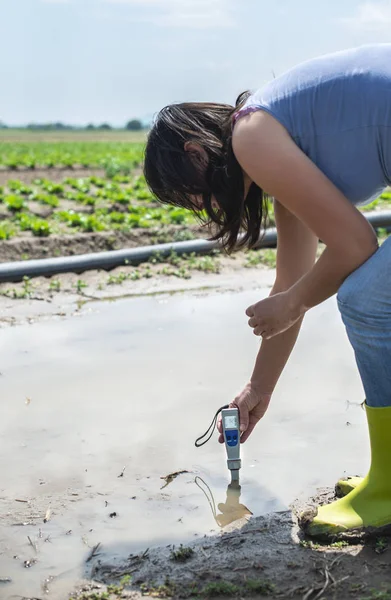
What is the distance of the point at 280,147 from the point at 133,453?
4.11ft

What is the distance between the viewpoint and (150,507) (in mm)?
2545

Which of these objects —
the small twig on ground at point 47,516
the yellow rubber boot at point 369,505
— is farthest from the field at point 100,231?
the yellow rubber boot at point 369,505

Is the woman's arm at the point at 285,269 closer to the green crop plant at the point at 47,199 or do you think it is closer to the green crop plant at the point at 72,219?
the green crop plant at the point at 72,219

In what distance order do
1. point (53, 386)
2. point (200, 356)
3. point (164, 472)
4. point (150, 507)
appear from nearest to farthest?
point (150, 507) < point (164, 472) < point (53, 386) < point (200, 356)

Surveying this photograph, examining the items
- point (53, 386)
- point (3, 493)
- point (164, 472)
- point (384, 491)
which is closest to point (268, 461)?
point (164, 472)

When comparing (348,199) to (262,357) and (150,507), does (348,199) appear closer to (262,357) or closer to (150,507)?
(262,357)

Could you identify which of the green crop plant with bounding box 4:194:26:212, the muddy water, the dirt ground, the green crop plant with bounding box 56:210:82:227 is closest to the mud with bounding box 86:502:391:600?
the dirt ground

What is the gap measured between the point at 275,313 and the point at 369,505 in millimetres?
548

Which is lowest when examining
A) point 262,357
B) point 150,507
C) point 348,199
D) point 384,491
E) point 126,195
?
point 126,195

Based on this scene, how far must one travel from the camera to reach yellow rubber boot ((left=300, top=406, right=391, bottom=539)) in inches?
87.9

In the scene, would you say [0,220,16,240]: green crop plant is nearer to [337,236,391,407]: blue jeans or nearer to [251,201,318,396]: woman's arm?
A: [251,201,318,396]: woman's arm

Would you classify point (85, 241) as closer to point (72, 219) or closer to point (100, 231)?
point (100, 231)

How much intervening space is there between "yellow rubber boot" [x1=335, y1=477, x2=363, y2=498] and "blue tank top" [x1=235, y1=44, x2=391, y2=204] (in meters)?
0.84

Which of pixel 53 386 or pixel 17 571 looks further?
pixel 53 386
